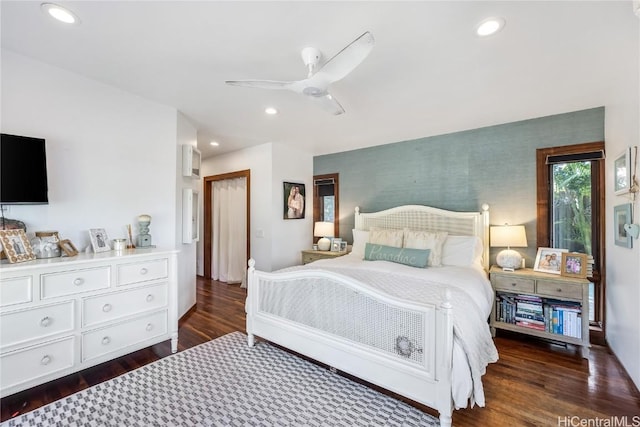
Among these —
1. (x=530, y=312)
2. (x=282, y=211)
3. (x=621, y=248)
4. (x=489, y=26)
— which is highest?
(x=489, y=26)

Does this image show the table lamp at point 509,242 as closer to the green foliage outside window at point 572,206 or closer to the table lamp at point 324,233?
the green foliage outside window at point 572,206

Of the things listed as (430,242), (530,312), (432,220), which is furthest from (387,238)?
(530,312)

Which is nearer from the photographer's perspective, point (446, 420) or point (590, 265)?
point (446, 420)

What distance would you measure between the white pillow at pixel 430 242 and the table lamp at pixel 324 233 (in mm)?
1490

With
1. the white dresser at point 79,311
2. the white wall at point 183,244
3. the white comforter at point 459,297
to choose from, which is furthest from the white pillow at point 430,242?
the white wall at point 183,244

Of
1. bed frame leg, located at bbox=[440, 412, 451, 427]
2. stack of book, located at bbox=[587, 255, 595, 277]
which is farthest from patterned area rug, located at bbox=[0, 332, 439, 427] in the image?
stack of book, located at bbox=[587, 255, 595, 277]

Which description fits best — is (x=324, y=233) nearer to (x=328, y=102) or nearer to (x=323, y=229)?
(x=323, y=229)

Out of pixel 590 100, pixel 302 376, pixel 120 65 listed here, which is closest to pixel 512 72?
pixel 590 100

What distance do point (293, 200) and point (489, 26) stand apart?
3.49 metres

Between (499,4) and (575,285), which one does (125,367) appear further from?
(575,285)

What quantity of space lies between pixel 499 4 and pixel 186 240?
3.50 metres

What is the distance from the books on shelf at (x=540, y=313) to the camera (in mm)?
2643

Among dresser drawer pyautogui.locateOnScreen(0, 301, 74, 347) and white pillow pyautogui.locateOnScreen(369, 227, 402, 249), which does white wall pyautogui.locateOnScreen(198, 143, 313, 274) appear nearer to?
white pillow pyautogui.locateOnScreen(369, 227, 402, 249)

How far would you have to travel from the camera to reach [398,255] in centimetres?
316
